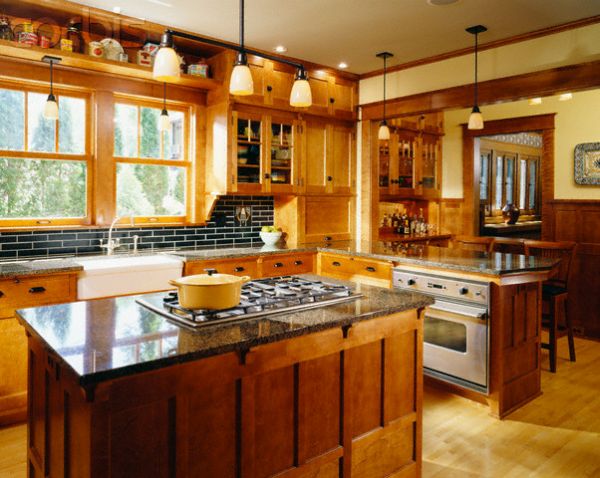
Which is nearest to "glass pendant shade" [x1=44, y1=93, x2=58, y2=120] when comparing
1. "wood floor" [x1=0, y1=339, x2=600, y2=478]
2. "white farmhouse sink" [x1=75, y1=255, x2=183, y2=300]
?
"white farmhouse sink" [x1=75, y1=255, x2=183, y2=300]

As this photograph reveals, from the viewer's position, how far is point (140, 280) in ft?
12.2

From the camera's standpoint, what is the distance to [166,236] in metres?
4.61

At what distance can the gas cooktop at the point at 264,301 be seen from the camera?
6.09 feet

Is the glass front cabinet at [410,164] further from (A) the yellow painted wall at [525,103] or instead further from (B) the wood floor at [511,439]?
(B) the wood floor at [511,439]

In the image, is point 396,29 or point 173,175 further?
point 173,175

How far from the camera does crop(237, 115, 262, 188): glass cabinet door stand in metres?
4.67

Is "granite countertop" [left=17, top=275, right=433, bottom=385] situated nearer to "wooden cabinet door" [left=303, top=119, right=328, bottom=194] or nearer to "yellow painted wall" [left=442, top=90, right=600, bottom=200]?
"wooden cabinet door" [left=303, top=119, right=328, bottom=194]

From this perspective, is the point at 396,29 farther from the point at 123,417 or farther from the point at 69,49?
the point at 123,417

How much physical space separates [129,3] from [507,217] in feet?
22.0

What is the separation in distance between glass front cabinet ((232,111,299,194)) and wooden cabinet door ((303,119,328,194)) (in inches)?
6.5

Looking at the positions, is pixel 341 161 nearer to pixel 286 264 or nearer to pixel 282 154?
pixel 282 154

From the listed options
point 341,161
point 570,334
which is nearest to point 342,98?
point 341,161

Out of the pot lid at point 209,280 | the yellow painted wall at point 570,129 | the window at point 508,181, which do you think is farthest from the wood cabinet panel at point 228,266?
the window at point 508,181

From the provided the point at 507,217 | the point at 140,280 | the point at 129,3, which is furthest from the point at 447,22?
the point at 507,217
